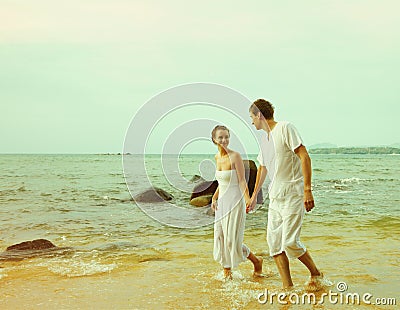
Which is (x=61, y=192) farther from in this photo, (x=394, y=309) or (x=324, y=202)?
(x=394, y=309)

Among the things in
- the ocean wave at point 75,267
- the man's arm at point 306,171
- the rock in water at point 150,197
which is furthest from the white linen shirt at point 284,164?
the rock in water at point 150,197

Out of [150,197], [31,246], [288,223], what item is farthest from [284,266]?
[150,197]

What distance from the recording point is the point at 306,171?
471cm

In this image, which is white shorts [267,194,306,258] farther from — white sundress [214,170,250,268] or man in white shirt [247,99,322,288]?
white sundress [214,170,250,268]

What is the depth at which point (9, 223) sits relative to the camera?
11953 millimetres

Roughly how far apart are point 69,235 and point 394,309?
7437 millimetres

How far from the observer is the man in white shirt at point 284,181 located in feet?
15.8

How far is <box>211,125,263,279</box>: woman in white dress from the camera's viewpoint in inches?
229

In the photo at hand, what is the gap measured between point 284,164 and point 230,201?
1129 millimetres


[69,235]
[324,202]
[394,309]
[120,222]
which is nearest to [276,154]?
[394,309]

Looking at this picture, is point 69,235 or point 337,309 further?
point 69,235

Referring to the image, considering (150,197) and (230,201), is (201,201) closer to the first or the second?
(150,197)

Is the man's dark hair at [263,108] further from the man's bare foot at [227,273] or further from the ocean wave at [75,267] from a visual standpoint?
the ocean wave at [75,267]

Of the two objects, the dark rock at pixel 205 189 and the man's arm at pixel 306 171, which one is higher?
the man's arm at pixel 306 171
